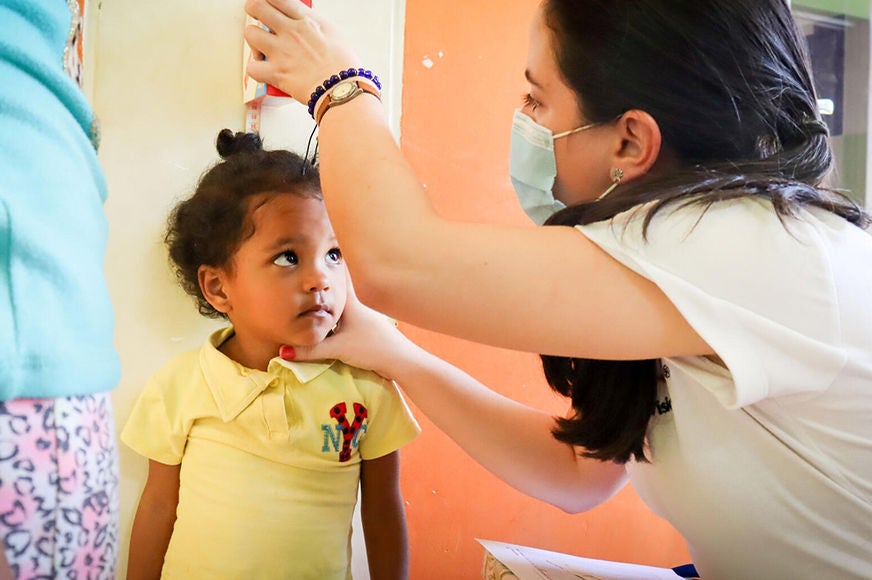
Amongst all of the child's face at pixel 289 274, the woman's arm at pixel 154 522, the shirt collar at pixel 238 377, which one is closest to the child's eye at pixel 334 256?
the child's face at pixel 289 274

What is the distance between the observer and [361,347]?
3.45ft

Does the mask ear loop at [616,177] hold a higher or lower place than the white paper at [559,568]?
higher

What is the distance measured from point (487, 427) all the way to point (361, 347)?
0.74 ft

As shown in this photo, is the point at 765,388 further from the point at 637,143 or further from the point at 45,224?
the point at 45,224

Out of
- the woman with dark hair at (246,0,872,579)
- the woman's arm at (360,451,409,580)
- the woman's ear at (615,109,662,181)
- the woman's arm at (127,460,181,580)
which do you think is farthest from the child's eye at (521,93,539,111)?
the woman's arm at (127,460,181,580)

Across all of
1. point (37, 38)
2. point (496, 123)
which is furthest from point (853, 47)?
point (37, 38)

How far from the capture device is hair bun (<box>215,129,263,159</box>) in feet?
3.51

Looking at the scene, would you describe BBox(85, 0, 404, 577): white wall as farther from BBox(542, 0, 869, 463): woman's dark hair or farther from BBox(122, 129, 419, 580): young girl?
BBox(542, 0, 869, 463): woman's dark hair

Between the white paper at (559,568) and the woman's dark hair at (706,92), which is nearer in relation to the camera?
the woman's dark hair at (706,92)

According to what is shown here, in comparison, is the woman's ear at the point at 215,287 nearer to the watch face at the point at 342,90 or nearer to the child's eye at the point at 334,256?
the child's eye at the point at 334,256

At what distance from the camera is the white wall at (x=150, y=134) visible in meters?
1.07

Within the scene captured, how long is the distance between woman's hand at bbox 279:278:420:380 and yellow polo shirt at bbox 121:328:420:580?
1.1 inches

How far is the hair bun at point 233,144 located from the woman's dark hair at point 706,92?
0.48 meters

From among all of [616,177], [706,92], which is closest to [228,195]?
[616,177]
